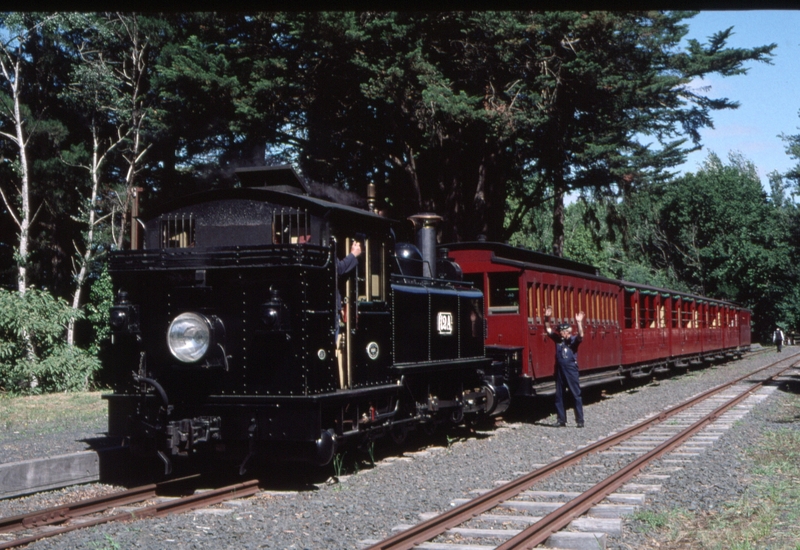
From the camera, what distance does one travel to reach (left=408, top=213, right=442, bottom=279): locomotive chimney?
1177 centimetres

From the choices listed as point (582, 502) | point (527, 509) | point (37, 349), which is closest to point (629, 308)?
point (37, 349)

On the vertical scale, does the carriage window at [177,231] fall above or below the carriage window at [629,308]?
above

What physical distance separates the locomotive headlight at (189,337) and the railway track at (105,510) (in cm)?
132

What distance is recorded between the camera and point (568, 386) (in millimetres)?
13953

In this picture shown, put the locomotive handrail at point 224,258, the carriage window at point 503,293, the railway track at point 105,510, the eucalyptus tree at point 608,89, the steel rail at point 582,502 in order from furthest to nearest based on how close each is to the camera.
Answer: the eucalyptus tree at point 608,89
the carriage window at point 503,293
the locomotive handrail at point 224,258
the railway track at point 105,510
the steel rail at point 582,502

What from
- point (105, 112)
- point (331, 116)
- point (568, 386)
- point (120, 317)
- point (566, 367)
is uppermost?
point (105, 112)

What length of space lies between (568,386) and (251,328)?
715 cm

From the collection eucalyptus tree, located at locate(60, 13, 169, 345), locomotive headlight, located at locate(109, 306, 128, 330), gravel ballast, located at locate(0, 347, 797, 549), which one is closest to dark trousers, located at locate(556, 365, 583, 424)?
gravel ballast, located at locate(0, 347, 797, 549)

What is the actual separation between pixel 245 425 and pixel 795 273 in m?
50.6

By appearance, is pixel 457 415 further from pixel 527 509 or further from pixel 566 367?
pixel 527 509

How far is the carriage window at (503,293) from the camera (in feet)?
49.2

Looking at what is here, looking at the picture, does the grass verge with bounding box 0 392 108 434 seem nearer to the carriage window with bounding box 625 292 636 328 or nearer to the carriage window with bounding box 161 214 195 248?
the carriage window with bounding box 161 214 195 248

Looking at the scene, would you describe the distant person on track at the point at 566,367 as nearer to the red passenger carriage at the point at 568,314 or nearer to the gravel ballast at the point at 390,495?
the gravel ballast at the point at 390,495

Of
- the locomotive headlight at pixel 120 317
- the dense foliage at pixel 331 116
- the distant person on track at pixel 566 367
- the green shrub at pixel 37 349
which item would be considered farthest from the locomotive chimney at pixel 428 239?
the green shrub at pixel 37 349
